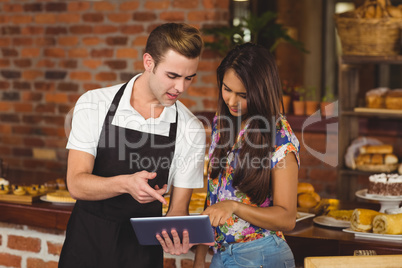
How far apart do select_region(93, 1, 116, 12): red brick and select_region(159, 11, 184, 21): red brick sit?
0.43m

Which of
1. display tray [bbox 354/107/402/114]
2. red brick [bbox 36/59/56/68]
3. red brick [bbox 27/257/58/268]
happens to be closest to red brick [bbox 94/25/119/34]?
red brick [bbox 36/59/56/68]

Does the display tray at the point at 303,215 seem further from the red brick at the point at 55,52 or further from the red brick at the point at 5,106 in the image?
the red brick at the point at 5,106

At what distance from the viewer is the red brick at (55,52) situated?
15.3 ft

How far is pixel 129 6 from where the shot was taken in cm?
438

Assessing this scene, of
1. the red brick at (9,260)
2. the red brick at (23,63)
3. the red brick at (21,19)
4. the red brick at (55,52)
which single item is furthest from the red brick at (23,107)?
the red brick at (9,260)

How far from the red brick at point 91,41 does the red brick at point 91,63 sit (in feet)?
0.44

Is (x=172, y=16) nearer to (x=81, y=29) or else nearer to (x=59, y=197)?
(x=81, y=29)

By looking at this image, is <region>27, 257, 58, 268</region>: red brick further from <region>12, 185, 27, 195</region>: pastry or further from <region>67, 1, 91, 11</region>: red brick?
<region>67, 1, 91, 11</region>: red brick

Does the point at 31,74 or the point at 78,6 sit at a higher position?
the point at 78,6

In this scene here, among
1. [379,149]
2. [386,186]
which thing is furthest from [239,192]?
[379,149]

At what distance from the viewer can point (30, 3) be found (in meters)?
4.71

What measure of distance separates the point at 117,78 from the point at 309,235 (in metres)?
2.64

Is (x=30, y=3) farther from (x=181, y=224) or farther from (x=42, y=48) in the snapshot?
(x=181, y=224)

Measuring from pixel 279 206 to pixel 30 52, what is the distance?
350 cm
